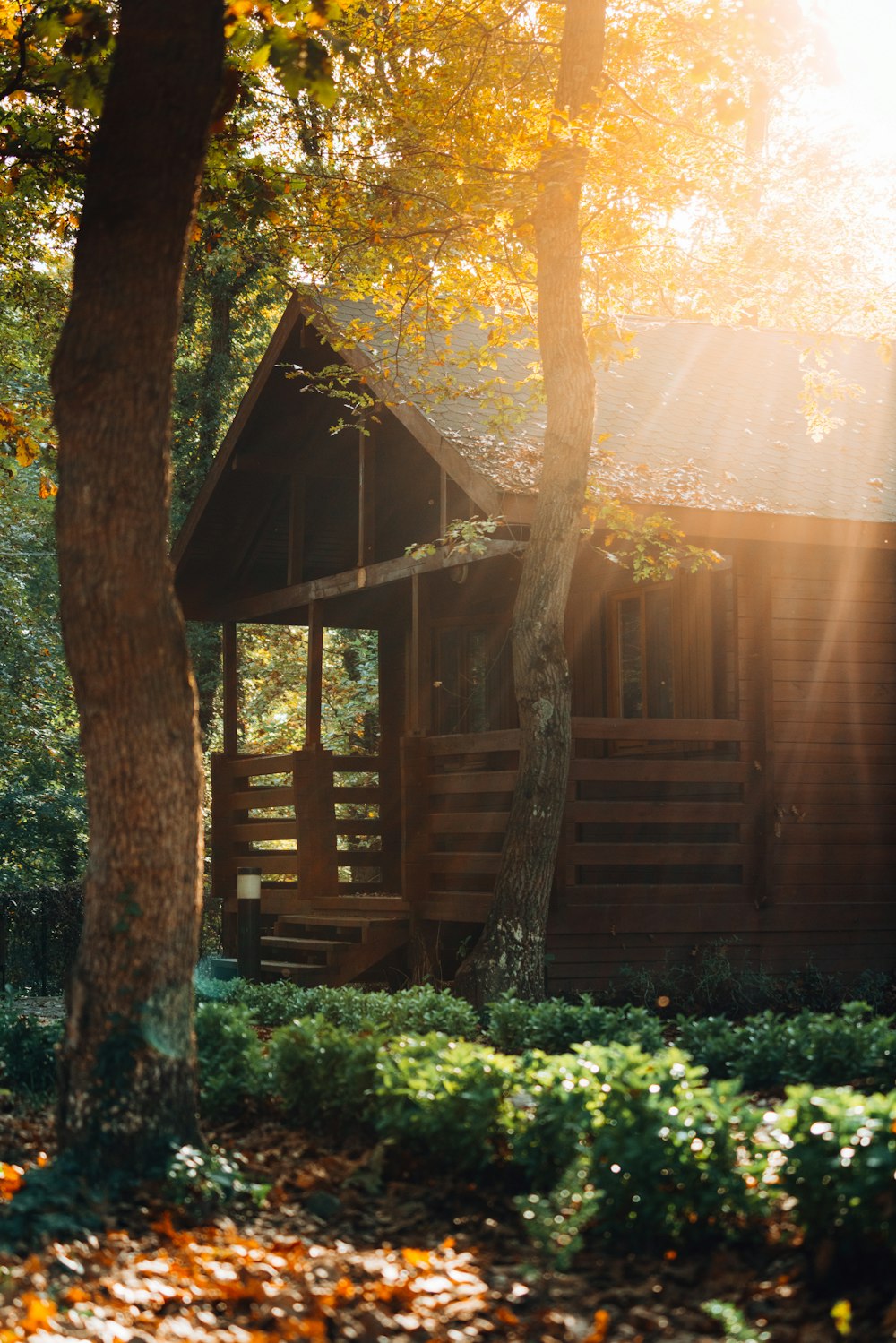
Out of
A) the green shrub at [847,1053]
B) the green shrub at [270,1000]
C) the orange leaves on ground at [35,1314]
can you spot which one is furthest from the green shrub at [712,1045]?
the orange leaves on ground at [35,1314]

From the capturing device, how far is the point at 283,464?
50.0 ft

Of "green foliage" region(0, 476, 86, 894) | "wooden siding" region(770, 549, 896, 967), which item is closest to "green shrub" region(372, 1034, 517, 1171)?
"wooden siding" region(770, 549, 896, 967)

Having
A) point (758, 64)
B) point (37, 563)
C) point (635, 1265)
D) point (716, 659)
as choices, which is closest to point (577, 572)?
point (716, 659)

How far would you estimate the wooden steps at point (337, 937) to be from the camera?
12.5 metres

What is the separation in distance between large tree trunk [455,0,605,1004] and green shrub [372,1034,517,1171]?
431cm

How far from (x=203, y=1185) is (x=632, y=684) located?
919 cm

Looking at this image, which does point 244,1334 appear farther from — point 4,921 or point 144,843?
point 4,921

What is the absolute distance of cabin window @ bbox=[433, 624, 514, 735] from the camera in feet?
49.5

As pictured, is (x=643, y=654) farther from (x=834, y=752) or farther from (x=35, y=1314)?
(x=35, y=1314)

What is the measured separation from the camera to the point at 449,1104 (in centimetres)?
557

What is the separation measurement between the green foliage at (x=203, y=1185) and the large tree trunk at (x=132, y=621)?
185 mm

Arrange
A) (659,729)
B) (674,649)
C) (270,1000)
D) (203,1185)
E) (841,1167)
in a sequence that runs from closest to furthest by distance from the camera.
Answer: (841,1167), (203,1185), (270,1000), (659,729), (674,649)

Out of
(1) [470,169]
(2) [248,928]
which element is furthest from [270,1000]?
(1) [470,169]

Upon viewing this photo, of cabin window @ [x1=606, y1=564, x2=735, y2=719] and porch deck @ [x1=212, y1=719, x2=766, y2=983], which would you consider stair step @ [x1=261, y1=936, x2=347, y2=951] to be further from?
cabin window @ [x1=606, y1=564, x2=735, y2=719]
